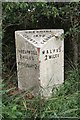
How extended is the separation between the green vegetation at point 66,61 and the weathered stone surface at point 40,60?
8 centimetres

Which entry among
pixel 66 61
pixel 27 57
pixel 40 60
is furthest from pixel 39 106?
pixel 66 61

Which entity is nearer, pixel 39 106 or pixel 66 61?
pixel 39 106

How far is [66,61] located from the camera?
259 centimetres

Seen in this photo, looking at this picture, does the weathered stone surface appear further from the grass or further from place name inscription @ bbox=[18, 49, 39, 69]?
the grass

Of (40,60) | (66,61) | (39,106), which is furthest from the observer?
(66,61)

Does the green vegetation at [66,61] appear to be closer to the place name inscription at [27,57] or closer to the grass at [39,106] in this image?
the grass at [39,106]

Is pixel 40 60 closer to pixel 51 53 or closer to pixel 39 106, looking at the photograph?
pixel 51 53

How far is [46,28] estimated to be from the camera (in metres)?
2.59

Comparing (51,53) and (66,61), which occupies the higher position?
(51,53)

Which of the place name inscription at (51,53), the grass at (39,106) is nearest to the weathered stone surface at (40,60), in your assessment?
the place name inscription at (51,53)

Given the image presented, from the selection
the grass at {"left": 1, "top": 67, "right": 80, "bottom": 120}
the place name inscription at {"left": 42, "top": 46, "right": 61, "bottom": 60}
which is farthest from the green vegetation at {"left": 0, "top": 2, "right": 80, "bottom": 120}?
the place name inscription at {"left": 42, "top": 46, "right": 61, "bottom": 60}

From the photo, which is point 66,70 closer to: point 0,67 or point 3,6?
point 0,67

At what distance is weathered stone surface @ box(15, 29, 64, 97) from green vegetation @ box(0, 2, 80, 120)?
0.08m

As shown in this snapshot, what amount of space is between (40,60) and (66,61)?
21.2 inches
